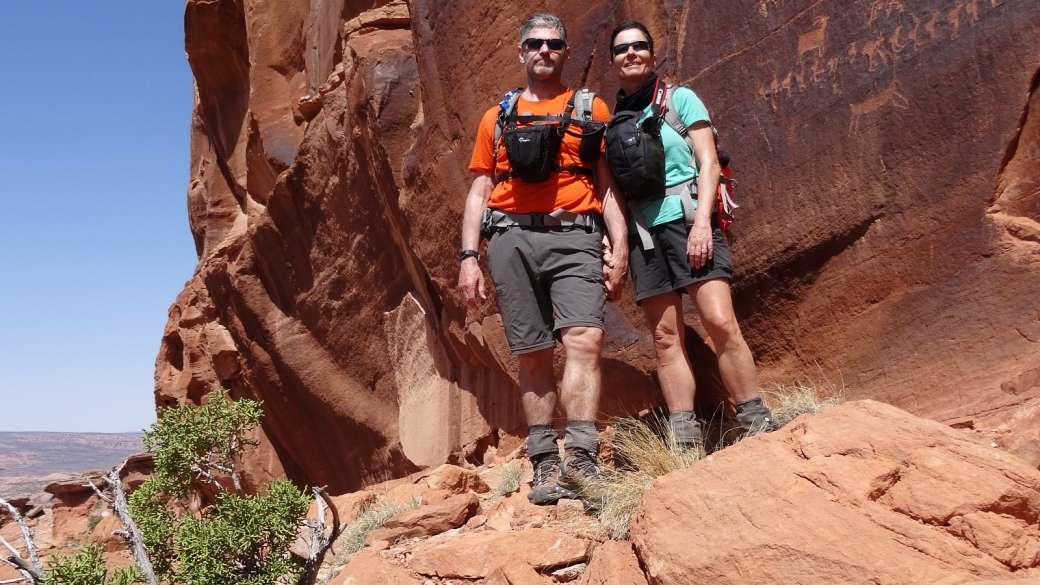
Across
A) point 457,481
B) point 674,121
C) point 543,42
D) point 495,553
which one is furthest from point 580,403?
point 457,481

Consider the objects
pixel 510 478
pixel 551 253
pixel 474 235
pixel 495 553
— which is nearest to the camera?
pixel 495 553

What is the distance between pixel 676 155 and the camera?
167 inches

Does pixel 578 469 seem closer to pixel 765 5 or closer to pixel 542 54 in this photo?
pixel 542 54

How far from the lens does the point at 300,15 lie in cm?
1155

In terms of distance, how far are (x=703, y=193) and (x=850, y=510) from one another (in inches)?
59.2

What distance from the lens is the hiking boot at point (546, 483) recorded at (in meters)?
4.24

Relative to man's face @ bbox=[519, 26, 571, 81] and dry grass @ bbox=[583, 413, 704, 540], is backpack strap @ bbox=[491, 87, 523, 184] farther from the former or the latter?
dry grass @ bbox=[583, 413, 704, 540]

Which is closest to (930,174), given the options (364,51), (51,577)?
(51,577)

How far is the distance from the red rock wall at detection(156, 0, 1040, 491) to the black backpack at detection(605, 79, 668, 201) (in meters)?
0.92

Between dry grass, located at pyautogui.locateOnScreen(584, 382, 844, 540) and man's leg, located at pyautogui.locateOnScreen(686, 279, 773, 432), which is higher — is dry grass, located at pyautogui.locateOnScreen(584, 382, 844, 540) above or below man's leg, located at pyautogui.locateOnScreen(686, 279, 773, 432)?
below

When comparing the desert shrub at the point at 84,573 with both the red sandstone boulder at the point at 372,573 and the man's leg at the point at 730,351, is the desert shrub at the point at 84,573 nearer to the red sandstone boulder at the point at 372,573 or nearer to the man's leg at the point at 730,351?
the red sandstone boulder at the point at 372,573

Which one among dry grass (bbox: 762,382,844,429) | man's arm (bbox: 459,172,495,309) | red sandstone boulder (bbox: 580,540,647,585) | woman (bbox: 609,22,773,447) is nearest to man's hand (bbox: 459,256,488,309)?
man's arm (bbox: 459,172,495,309)

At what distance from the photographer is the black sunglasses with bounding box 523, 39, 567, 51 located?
4.39m

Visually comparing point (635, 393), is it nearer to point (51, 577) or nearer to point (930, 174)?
point (930, 174)
